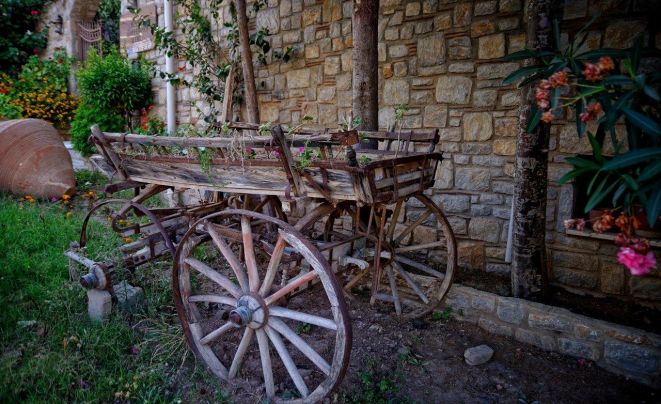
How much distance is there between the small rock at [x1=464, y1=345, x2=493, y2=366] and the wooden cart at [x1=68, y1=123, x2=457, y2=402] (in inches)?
19.3

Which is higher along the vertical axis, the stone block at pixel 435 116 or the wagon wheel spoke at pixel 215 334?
the stone block at pixel 435 116

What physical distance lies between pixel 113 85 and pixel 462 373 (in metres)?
6.10

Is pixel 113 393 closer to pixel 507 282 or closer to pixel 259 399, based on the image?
pixel 259 399

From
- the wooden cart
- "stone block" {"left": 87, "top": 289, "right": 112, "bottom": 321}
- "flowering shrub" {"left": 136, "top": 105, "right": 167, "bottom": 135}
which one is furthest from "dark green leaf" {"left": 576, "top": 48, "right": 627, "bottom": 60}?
"flowering shrub" {"left": 136, "top": 105, "right": 167, "bottom": 135}

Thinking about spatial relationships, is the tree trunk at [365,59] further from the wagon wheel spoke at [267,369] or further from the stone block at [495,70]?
the wagon wheel spoke at [267,369]

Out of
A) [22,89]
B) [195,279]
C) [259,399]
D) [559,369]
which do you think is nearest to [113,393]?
[259,399]

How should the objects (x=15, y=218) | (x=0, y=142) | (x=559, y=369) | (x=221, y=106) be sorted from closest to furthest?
(x=559, y=369), (x=15, y=218), (x=0, y=142), (x=221, y=106)

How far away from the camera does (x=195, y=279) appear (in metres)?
3.75

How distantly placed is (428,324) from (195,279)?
6.36 feet

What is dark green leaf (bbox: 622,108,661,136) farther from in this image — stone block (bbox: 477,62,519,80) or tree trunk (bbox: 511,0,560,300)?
stone block (bbox: 477,62,519,80)

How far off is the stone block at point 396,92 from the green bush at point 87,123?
434 cm

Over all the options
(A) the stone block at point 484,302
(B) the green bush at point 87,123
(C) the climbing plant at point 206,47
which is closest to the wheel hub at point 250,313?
(A) the stone block at point 484,302

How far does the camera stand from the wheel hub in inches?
91.6

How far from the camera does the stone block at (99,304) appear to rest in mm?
2943
